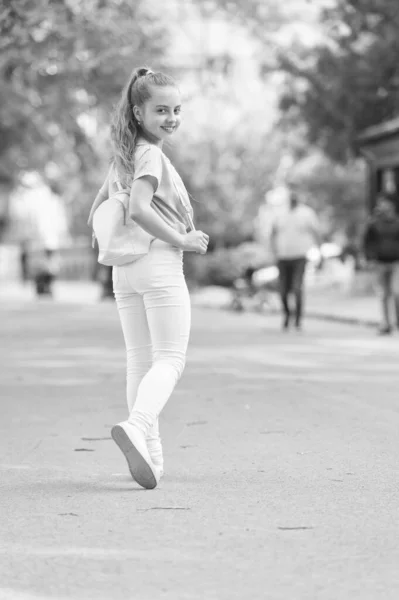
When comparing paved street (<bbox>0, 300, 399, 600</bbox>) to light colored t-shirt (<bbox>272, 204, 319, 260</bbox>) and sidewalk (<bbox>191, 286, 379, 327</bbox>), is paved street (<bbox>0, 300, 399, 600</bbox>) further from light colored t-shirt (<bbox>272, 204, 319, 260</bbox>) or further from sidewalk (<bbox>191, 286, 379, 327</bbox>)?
sidewalk (<bbox>191, 286, 379, 327</bbox>)

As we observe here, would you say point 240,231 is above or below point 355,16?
below

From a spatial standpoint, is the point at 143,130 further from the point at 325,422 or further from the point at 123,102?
the point at 325,422

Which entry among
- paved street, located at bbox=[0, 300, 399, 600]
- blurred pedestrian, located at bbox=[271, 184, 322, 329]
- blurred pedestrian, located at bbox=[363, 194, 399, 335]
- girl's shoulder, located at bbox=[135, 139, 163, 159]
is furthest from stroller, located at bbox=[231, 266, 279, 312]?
girl's shoulder, located at bbox=[135, 139, 163, 159]

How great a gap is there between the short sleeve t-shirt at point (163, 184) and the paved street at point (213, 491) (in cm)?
118

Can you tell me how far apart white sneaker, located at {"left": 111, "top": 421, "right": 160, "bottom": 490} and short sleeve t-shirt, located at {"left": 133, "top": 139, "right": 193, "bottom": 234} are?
2.96 feet

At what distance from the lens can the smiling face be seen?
5934mm

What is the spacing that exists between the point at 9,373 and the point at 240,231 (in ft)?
175

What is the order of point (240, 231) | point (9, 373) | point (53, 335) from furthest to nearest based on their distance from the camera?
point (240, 231) < point (53, 335) < point (9, 373)

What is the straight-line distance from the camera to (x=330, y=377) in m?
11.6

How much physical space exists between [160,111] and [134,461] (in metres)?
1.49

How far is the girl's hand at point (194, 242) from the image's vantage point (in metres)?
5.83

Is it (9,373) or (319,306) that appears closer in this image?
(9,373)

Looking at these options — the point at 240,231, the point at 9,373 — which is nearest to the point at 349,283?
the point at 9,373

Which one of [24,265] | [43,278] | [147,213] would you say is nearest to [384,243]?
[147,213]
